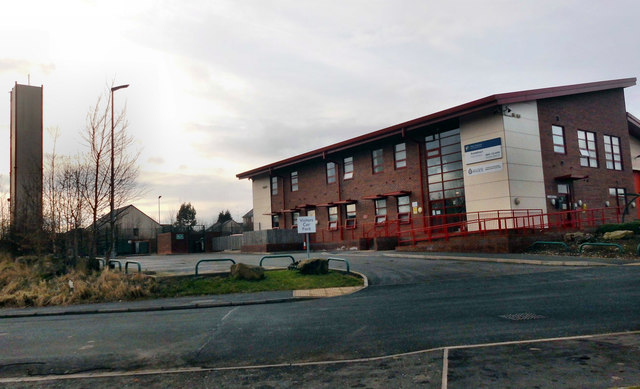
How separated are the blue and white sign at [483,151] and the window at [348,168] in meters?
10.5

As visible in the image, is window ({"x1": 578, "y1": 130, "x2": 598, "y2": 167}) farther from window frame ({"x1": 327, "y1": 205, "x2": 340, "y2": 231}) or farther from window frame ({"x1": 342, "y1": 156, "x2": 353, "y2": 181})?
window frame ({"x1": 327, "y1": 205, "x2": 340, "y2": 231})

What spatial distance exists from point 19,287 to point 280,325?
418 inches

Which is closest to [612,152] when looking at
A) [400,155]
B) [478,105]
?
[478,105]

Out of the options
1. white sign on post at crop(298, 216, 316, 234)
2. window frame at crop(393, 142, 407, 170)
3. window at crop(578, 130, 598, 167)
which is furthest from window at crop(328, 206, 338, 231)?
white sign on post at crop(298, 216, 316, 234)

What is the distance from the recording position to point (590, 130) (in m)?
29.9

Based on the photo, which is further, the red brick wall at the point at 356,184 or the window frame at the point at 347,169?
the window frame at the point at 347,169

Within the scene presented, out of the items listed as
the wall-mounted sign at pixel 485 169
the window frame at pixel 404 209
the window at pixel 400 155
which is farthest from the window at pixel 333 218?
the wall-mounted sign at pixel 485 169

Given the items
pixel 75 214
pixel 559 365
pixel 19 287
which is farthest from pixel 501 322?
pixel 75 214

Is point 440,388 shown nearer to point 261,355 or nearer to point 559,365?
point 559,365

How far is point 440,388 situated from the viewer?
16.4ft

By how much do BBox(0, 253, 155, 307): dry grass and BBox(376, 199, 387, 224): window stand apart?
64.1ft

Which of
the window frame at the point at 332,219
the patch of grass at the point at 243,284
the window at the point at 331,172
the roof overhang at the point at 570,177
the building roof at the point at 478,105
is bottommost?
the patch of grass at the point at 243,284

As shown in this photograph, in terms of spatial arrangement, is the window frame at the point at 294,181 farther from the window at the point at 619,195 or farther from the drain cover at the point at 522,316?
the drain cover at the point at 522,316

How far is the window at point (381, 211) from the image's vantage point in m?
32.6
